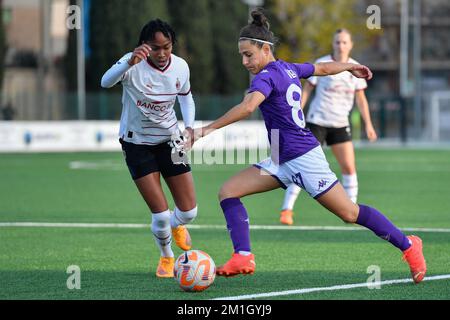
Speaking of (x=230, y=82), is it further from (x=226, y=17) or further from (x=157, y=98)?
(x=157, y=98)

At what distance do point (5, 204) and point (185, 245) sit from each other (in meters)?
7.80

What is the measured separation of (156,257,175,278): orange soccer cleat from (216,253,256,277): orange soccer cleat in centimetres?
108

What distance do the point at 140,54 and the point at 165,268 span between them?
2117 millimetres

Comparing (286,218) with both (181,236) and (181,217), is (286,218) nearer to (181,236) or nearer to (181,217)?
(181,236)

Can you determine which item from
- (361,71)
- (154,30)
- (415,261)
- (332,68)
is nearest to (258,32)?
(332,68)

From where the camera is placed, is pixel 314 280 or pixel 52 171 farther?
pixel 52 171

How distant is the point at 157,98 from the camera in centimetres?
1001

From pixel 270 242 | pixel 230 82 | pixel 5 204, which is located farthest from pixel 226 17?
pixel 270 242

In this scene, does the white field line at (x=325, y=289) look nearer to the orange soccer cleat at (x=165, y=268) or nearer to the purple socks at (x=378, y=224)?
the purple socks at (x=378, y=224)

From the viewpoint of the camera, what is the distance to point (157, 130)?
10.1m

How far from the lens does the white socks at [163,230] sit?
10211 mm

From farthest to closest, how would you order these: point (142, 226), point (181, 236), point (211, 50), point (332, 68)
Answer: point (211, 50) → point (142, 226) → point (181, 236) → point (332, 68)

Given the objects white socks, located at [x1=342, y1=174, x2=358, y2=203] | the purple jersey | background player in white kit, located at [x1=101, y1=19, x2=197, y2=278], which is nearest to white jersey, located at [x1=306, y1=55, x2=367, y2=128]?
white socks, located at [x1=342, y1=174, x2=358, y2=203]

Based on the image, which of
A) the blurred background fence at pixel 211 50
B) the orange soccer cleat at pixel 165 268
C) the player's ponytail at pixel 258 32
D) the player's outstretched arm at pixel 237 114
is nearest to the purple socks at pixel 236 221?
the player's outstretched arm at pixel 237 114
